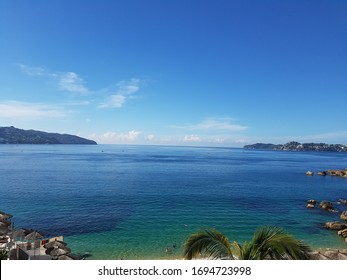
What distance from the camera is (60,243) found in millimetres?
28078

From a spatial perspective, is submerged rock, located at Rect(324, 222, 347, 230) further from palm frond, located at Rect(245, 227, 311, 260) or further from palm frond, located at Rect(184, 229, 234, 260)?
palm frond, located at Rect(184, 229, 234, 260)

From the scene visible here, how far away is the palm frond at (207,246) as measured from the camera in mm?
7230

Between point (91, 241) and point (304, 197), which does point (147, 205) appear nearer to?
point (91, 241)

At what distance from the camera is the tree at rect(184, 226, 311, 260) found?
6965 mm

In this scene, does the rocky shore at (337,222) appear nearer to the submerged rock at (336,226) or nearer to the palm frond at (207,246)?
the submerged rock at (336,226)

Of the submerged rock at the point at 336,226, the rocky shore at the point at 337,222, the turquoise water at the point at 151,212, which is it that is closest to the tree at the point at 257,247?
the turquoise water at the point at 151,212

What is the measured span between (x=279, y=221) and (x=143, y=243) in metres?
22.1

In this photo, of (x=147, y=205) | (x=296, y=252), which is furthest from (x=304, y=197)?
(x=296, y=252)

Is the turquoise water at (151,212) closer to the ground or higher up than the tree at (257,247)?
closer to the ground

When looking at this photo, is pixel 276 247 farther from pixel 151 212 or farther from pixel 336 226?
pixel 151 212

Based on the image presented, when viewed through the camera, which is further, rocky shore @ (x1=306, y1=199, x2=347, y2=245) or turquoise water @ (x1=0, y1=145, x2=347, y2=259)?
rocky shore @ (x1=306, y1=199, x2=347, y2=245)

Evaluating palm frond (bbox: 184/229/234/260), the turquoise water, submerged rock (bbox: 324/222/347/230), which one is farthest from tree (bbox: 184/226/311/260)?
submerged rock (bbox: 324/222/347/230)

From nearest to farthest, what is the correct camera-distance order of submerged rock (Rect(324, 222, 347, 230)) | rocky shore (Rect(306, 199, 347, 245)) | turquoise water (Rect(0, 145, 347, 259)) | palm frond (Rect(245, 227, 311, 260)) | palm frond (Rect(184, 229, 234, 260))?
palm frond (Rect(245, 227, 311, 260)) < palm frond (Rect(184, 229, 234, 260)) < turquoise water (Rect(0, 145, 347, 259)) < rocky shore (Rect(306, 199, 347, 245)) < submerged rock (Rect(324, 222, 347, 230))

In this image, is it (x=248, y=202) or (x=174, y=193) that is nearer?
(x=248, y=202)
